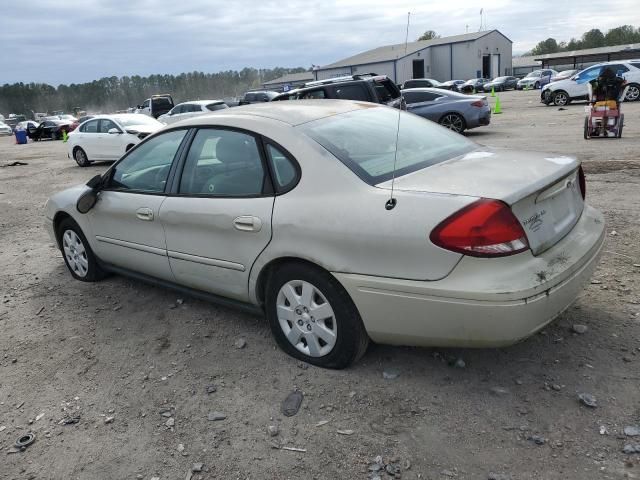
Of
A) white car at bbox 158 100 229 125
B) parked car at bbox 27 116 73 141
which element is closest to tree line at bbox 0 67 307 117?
parked car at bbox 27 116 73 141

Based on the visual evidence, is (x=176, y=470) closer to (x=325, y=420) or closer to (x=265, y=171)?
(x=325, y=420)

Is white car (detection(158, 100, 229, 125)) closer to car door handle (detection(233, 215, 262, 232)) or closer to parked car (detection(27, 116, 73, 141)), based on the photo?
parked car (detection(27, 116, 73, 141))

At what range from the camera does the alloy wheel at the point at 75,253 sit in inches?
199

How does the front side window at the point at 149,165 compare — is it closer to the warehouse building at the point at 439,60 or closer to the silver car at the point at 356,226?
the silver car at the point at 356,226

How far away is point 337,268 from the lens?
2.92 m

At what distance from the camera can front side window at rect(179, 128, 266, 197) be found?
3.45 metres

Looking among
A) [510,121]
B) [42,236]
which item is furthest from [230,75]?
[42,236]

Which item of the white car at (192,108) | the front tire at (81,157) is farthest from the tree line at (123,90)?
the front tire at (81,157)

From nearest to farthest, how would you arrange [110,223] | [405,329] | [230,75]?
[405,329]
[110,223]
[230,75]

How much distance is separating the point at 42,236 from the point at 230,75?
13842 cm

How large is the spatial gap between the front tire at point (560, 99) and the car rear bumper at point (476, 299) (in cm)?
2356

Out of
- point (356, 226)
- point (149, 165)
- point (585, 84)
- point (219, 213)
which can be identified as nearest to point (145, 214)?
point (149, 165)

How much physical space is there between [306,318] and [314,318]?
7cm

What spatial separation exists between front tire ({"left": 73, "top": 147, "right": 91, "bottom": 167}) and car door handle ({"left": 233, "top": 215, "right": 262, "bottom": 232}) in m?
14.8
